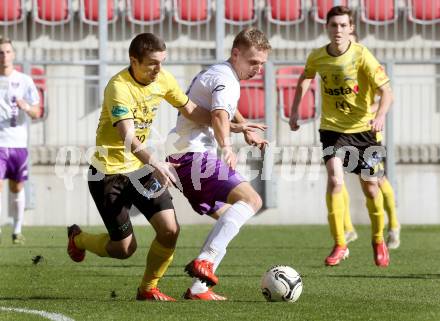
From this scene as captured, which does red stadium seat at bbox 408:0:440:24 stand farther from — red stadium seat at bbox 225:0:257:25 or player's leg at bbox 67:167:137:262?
player's leg at bbox 67:167:137:262

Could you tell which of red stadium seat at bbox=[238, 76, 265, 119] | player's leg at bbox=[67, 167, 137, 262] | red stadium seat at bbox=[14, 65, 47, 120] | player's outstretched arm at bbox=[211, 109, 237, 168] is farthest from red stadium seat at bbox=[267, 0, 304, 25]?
player's outstretched arm at bbox=[211, 109, 237, 168]

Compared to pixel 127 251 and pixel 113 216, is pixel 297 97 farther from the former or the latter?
pixel 113 216

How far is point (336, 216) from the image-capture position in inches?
407

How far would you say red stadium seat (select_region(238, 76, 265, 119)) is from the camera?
16.6 m

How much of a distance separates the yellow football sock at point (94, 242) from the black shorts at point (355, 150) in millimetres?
2805

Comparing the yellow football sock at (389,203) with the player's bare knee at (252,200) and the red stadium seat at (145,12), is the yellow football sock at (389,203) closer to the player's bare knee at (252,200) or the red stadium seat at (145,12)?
the player's bare knee at (252,200)

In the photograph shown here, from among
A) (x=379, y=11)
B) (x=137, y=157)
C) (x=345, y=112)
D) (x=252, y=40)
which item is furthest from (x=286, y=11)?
(x=137, y=157)

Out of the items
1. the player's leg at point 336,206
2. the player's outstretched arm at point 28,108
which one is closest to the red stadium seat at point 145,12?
the player's outstretched arm at point 28,108

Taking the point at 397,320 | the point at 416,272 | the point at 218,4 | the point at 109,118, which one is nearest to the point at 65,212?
the point at 218,4

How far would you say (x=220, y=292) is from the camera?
26.8 feet

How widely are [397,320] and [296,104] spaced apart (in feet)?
14.6

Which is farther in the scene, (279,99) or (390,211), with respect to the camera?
(279,99)

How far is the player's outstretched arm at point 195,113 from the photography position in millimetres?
7750

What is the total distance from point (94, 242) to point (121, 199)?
26.7 inches
